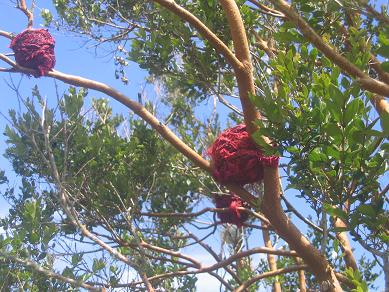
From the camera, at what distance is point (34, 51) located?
338 cm

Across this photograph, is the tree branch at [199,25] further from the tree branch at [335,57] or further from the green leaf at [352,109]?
the green leaf at [352,109]

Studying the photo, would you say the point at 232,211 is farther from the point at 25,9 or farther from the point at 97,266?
the point at 25,9

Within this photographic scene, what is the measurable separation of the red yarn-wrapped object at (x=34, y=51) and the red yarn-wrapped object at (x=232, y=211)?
1.34 meters

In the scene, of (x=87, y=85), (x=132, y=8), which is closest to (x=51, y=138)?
(x=87, y=85)

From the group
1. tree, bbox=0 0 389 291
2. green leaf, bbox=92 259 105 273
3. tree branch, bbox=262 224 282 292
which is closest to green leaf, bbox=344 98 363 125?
tree, bbox=0 0 389 291

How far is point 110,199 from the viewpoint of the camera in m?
4.02

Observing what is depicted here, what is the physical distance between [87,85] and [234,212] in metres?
1.14

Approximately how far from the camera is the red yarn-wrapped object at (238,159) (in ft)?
9.86

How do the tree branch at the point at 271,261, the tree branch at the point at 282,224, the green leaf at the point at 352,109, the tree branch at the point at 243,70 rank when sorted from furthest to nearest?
the tree branch at the point at 271,261
the tree branch at the point at 282,224
the tree branch at the point at 243,70
the green leaf at the point at 352,109

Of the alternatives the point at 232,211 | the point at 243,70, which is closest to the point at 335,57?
the point at 243,70

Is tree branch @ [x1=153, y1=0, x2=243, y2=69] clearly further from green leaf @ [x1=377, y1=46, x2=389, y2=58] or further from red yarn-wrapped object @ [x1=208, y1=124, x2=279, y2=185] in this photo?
green leaf @ [x1=377, y1=46, x2=389, y2=58]

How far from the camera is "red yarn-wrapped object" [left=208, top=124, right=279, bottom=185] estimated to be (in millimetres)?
3006

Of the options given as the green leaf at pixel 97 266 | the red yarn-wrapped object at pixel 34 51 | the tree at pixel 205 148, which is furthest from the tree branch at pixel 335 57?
the green leaf at pixel 97 266

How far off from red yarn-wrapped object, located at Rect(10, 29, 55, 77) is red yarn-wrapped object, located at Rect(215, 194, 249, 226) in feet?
4.40
